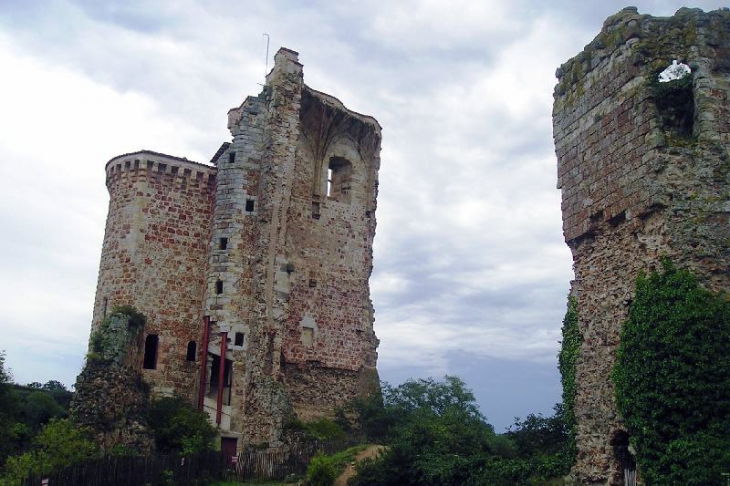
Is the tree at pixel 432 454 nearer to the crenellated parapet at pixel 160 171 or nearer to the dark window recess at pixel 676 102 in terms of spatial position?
the dark window recess at pixel 676 102

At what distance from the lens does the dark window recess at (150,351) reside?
24016 millimetres

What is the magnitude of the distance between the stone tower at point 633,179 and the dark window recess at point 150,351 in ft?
53.0

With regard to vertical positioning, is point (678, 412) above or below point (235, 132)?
below

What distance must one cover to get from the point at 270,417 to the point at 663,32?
1652 cm

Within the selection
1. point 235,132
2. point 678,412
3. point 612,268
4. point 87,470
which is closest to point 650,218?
point 612,268

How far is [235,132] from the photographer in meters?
26.1

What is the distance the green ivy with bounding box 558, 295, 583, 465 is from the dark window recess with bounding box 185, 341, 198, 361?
1524 centimetres

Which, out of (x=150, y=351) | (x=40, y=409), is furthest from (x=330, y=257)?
(x=40, y=409)

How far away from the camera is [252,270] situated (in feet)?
82.0

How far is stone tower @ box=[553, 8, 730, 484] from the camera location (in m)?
10.4

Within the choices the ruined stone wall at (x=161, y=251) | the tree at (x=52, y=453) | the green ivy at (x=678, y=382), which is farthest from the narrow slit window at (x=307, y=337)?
the green ivy at (x=678, y=382)

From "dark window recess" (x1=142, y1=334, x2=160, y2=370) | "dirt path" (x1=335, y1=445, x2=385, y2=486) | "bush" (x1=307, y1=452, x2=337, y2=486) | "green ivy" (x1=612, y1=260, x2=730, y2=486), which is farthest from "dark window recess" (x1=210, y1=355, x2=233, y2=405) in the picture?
"green ivy" (x1=612, y1=260, x2=730, y2=486)

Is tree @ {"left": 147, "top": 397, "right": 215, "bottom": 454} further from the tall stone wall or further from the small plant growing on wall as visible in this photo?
the small plant growing on wall

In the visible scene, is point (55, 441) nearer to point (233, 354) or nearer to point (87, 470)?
point (87, 470)
